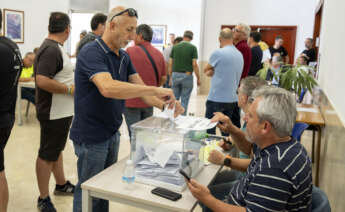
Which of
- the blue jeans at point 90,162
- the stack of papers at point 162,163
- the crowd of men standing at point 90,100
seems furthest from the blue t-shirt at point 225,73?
the stack of papers at point 162,163

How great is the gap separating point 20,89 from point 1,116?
390 centimetres

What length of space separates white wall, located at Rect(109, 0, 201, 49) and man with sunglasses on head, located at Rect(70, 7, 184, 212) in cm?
833

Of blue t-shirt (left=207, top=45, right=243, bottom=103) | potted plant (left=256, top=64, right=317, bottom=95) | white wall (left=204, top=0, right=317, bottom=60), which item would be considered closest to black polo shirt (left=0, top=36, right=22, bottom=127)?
blue t-shirt (left=207, top=45, right=243, bottom=103)

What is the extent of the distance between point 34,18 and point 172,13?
14.5ft

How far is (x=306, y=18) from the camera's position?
31.1 feet

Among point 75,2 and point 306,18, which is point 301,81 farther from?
point 75,2

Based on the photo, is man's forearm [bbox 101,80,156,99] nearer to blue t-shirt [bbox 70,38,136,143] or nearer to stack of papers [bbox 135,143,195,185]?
blue t-shirt [bbox 70,38,136,143]

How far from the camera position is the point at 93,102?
1.85 metres

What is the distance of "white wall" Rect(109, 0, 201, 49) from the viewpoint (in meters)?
9.90

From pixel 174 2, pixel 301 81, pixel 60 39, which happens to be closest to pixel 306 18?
pixel 174 2

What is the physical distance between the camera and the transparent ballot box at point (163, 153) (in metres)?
1.59

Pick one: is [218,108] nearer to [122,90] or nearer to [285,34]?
[122,90]

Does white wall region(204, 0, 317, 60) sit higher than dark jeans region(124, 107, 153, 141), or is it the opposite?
white wall region(204, 0, 317, 60)

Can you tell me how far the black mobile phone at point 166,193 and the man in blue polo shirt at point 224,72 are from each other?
2.41m
